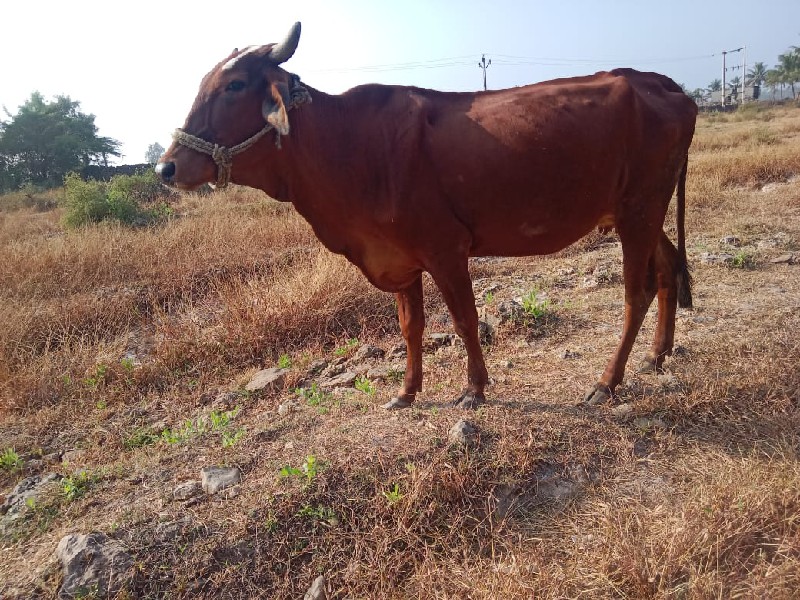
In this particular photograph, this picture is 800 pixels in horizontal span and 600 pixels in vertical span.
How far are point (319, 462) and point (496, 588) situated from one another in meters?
1.14

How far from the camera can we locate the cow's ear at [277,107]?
3.03m

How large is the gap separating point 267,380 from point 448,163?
2.37m

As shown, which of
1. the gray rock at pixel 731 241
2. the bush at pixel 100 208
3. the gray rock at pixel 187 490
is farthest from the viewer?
the bush at pixel 100 208

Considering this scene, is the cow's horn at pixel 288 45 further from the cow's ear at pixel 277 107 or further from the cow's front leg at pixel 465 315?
the cow's front leg at pixel 465 315

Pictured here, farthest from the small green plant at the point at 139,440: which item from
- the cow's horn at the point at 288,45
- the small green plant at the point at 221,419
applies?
the cow's horn at the point at 288,45

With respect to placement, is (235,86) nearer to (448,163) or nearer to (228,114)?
(228,114)

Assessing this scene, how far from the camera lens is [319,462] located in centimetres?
303

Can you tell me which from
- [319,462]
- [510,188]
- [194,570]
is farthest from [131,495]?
[510,188]

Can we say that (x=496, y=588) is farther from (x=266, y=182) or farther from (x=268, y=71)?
(x=268, y=71)

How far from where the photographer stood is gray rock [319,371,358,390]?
14.6ft

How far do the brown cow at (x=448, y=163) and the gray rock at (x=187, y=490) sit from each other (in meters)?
1.50

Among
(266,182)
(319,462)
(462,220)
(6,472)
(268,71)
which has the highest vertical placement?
(268,71)

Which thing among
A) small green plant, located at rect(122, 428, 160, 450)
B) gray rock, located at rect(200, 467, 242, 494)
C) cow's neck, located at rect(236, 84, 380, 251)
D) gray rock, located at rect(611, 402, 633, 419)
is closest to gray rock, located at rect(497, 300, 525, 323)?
gray rock, located at rect(611, 402, 633, 419)

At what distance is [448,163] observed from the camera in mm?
3203
